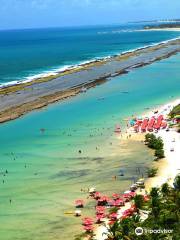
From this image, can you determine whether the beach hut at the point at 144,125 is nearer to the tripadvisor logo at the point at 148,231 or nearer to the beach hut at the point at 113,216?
the beach hut at the point at 113,216

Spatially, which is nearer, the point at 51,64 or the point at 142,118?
the point at 142,118

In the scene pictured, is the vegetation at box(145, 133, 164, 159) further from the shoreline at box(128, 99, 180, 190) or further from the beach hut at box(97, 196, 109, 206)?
the beach hut at box(97, 196, 109, 206)

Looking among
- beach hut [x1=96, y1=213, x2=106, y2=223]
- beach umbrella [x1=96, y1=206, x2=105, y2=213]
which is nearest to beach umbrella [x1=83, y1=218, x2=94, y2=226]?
beach hut [x1=96, y1=213, x2=106, y2=223]

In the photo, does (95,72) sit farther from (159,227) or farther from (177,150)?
(159,227)

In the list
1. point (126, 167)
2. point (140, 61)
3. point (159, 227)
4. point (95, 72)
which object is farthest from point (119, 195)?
point (140, 61)

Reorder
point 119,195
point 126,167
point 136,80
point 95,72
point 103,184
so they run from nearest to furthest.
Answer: point 119,195, point 103,184, point 126,167, point 136,80, point 95,72

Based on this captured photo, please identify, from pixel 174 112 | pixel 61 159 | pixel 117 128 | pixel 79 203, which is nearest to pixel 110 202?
pixel 79 203

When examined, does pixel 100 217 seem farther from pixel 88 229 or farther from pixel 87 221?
pixel 88 229
